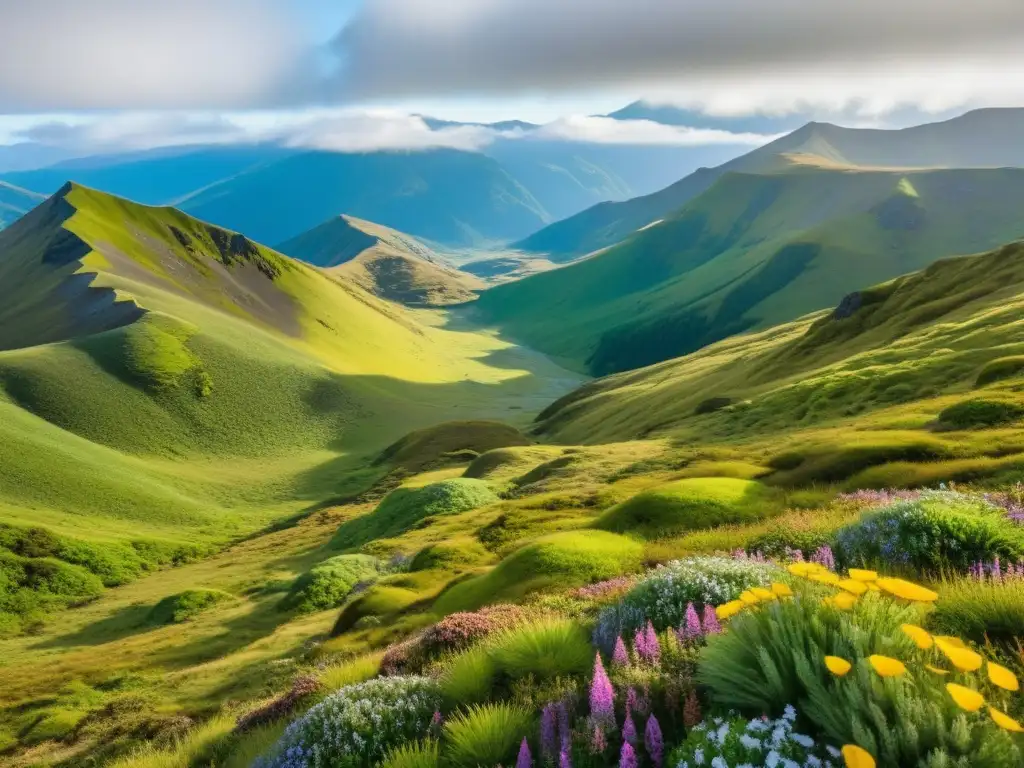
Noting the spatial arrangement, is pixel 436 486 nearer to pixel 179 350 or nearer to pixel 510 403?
pixel 179 350

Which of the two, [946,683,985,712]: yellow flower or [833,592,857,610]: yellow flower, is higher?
[946,683,985,712]: yellow flower

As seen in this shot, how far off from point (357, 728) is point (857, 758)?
602 centimetres

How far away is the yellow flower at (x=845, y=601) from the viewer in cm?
564

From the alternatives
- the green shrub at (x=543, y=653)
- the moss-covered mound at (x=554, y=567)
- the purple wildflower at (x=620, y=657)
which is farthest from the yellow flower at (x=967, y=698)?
the moss-covered mound at (x=554, y=567)

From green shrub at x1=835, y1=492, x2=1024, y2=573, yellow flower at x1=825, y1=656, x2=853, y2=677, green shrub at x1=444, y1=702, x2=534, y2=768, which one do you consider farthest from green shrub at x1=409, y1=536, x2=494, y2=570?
yellow flower at x1=825, y1=656, x2=853, y2=677

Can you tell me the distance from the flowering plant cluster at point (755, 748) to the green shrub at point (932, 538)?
718 cm

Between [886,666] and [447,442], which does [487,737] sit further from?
[447,442]

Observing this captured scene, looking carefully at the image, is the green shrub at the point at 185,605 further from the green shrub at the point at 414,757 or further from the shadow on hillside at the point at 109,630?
the green shrub at the point at 414,757

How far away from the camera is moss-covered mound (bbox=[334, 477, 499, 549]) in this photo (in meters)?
55.2

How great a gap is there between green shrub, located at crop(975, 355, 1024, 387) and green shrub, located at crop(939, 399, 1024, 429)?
11681mm

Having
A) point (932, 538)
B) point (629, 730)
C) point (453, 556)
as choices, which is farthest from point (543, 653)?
point (453, 556)

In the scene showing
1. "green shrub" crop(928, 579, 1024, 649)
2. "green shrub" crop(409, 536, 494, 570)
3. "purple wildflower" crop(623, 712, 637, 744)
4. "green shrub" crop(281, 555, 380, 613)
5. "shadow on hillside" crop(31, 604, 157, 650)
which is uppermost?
"purple wildflower" crop(623, 712, 637, 744)

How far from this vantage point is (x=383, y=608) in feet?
88.2

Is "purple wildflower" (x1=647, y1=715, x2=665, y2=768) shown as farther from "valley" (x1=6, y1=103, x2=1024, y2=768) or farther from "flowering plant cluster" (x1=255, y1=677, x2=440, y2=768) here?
"flowering plant cluster" (x1=255, y1=677, x2=440, y2=768)
